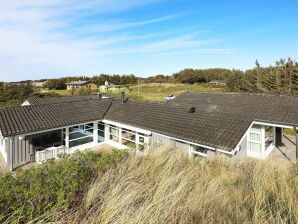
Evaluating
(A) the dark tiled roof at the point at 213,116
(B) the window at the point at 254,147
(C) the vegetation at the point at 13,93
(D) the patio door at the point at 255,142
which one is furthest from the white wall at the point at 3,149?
(C) the vegetation at the point at 13,93

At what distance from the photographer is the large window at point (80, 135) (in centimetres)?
1588

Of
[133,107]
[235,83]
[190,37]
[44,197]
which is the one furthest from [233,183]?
[235,83]

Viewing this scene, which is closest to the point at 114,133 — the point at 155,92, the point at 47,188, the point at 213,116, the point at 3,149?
the point at 3,149

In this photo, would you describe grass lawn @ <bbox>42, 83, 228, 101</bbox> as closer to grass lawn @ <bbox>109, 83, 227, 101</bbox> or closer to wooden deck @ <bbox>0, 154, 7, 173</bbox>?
grass lawn @ <bbox>109, 83, 227, 101</bbox>

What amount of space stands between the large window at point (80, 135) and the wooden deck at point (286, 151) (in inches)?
494

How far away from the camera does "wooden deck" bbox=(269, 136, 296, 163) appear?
43.3 ft

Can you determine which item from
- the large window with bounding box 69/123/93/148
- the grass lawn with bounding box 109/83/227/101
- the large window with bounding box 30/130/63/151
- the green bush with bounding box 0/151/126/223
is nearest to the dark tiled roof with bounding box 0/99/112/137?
the large window with bounding box 30/130/63/151

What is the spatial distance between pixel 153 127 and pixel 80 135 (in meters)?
6.71

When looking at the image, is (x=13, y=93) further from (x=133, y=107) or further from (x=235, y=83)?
(x=235, y=83)

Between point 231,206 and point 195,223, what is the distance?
0.76 m

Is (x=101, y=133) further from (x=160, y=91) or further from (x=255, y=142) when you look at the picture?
(x=160, y=91)

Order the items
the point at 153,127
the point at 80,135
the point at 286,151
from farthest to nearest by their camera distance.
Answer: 1. the point at 80,135
2. the point at 286,151
3. the point at 153,127

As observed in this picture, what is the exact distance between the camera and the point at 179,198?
3168 mm

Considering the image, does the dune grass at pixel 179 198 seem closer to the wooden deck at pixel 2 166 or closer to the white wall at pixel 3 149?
the wooden deck at pixel 2 166
